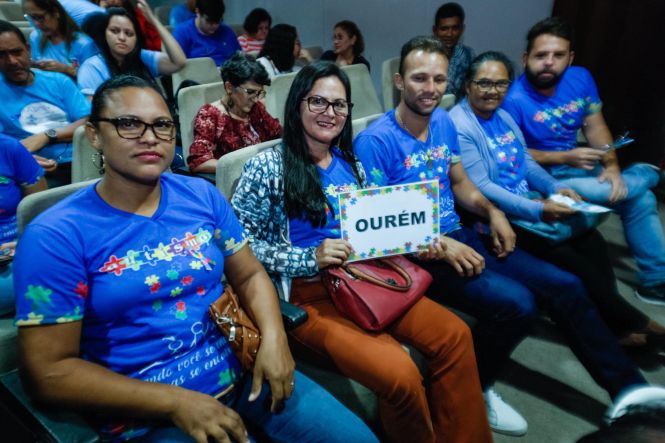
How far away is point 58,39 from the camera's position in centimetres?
314

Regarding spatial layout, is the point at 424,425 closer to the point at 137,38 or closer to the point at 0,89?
the point at 0,89

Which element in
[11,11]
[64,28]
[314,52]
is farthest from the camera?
[11,11]

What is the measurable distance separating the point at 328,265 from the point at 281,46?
2.73 metres

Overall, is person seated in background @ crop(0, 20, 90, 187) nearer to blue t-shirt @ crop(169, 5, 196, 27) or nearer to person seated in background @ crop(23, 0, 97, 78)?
person seated in background @ crop(23, 0, 97, 78)

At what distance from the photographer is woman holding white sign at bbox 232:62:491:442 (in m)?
1.38

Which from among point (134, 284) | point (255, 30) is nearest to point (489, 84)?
point (134, 284)

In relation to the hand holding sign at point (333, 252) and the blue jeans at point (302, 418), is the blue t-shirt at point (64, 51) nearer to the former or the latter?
the hand holding sign at point (333, 252)

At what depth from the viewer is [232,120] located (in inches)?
99.3

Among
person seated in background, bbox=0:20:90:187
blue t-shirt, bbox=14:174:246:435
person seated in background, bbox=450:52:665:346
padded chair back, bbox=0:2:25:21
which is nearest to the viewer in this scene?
blue t-shirt, bbox=14:174:246:435

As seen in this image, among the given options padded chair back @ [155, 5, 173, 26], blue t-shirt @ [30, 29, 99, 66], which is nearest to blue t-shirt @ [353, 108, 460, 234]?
blue t-shirt @ [30, 29, 99, 66]

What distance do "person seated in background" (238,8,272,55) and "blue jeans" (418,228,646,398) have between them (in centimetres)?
386

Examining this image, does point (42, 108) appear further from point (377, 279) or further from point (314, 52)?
point (314, 52)

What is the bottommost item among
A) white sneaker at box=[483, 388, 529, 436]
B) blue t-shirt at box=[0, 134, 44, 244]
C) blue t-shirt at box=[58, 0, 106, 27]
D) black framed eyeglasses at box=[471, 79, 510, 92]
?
white sneaker at box=[483, 388, 529, 436]

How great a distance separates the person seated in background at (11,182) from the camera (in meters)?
1.63
